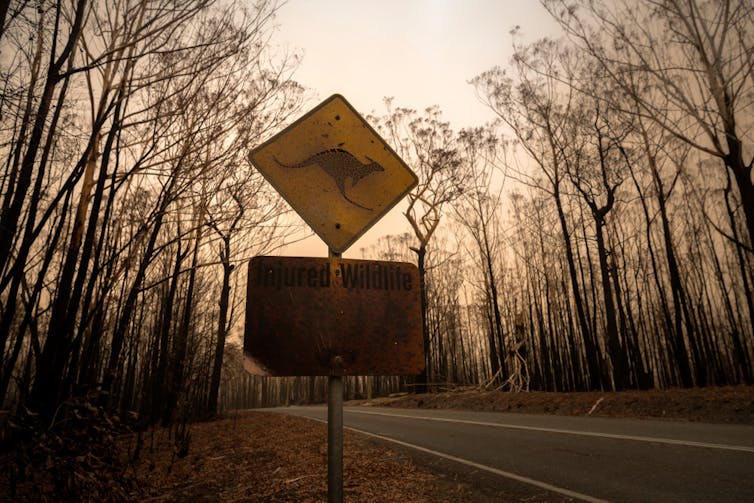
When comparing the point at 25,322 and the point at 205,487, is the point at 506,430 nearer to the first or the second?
the point at 205,487

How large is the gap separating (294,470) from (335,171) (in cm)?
534

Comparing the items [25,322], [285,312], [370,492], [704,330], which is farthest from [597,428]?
[704,330]

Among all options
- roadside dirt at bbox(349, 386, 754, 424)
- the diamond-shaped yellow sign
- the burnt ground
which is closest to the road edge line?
the burnt ground

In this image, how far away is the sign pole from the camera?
66.4 inches

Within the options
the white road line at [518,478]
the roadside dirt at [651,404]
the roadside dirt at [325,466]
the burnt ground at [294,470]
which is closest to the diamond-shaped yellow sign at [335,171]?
the burnt ground at [294,470]

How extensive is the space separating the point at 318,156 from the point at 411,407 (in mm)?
20251

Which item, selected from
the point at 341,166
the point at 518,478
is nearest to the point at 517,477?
the point at 518,478

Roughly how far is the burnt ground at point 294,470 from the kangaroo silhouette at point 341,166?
10.4 feet

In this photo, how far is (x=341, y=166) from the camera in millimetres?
2174

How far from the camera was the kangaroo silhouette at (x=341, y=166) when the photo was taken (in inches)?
84.4

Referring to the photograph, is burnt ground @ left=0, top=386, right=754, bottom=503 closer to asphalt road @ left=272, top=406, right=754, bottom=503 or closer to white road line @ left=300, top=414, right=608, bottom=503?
white road line @ left=300, top=414, right=608, bottom=503

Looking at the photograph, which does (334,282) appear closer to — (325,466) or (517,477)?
(517,477)

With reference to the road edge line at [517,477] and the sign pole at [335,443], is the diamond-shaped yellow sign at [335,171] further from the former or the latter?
the road edge line at [517,477]

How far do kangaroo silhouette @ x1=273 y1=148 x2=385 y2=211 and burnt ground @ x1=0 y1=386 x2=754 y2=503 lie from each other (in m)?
3.18
